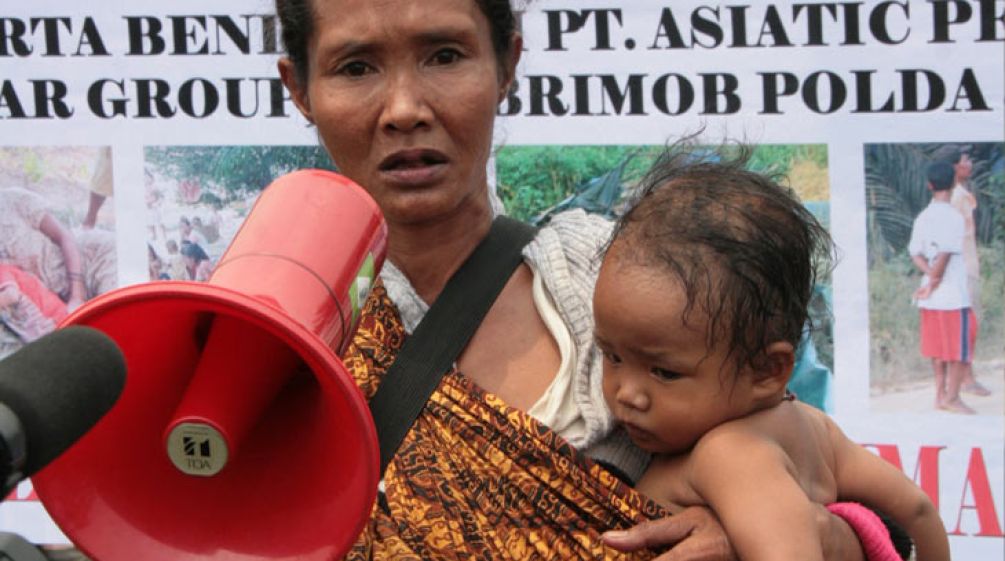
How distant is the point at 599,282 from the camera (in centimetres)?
164

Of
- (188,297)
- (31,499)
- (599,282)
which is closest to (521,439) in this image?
(599,282)

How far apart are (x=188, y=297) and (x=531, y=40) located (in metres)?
1.65

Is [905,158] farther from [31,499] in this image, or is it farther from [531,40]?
[31,499]

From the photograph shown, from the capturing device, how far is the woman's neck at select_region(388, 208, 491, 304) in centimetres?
190

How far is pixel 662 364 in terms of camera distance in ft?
5.16

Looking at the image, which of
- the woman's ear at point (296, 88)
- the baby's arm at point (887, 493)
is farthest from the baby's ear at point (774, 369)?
the woman's ear at point (296, 88)

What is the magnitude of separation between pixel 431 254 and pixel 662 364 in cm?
47

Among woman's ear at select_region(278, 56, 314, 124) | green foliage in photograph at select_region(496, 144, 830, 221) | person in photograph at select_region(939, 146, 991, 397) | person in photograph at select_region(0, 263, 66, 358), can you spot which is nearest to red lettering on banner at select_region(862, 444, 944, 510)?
person in photograph at select_region(939, 146, 991, 397)

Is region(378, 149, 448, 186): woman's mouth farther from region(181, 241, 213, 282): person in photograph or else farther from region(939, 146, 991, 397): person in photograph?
region(939, 146, 991, 397): person in photograph

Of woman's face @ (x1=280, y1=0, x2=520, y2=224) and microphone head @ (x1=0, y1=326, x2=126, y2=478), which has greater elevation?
woman's face @ (x1=280, y1=0, x2=520, y2=224)

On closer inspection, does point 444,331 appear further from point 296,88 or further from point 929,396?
point 929,396

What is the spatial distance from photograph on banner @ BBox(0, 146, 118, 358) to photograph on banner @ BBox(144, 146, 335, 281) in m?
0.11

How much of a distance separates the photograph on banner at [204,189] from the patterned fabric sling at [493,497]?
1.28m

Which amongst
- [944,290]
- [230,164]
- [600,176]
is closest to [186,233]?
[230,164]
